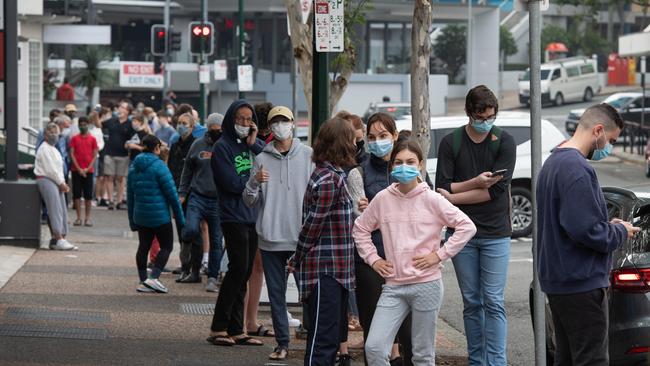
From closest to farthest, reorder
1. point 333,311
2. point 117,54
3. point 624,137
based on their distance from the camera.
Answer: point 333,311 → point 624,137 → point 117,54

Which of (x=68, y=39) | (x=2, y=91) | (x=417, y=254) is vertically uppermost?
(x=68, y=39)

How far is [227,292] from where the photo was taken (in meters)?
10.5

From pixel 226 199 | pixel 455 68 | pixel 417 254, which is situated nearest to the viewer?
pixel 417 254

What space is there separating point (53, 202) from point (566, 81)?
2106 inches

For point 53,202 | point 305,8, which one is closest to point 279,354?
point 305,8

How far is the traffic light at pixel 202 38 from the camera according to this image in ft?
105

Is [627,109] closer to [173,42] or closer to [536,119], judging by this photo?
[173,42]

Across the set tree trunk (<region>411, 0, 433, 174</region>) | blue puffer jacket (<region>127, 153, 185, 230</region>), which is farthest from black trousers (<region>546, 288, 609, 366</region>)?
blue puffer jacket (<region>127, 153, 185, 230</region>)

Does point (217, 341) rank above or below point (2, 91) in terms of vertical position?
below

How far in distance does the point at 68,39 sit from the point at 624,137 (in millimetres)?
20612

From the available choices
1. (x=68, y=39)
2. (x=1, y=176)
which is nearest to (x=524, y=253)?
(x=1, y=176)

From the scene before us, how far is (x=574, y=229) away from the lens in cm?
675

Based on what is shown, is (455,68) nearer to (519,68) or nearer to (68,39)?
(519,68)

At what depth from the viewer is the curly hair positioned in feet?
28.1
